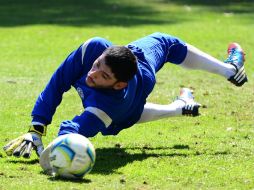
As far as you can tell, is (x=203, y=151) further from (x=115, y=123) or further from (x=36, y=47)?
(x=36, y=47)

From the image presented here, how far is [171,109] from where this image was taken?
8.52m

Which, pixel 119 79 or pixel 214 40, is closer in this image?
pixel 119 79

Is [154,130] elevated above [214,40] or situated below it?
above

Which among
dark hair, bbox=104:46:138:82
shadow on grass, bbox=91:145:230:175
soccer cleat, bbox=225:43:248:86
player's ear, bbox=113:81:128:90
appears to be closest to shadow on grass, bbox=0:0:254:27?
soccer cleat, bbox=225:43:248:86

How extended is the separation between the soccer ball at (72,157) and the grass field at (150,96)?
111 millimetres

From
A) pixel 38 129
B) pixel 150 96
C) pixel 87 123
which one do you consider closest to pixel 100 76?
pixel 87 123

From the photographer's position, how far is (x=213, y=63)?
8594 millimetres

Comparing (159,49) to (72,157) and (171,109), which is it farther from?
(72,157)

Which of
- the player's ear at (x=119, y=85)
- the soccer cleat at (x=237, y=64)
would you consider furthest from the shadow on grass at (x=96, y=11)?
the player's ear at (x=119, y=85)

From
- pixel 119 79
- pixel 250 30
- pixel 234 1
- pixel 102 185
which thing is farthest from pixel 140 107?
pixel 234 1

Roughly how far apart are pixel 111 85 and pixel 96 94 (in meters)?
0.23

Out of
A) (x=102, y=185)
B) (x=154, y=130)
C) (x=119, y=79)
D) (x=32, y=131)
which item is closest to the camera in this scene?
(x=102, y=185)

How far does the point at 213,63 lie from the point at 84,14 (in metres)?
14.4

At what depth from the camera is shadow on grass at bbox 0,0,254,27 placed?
21.1 meters
